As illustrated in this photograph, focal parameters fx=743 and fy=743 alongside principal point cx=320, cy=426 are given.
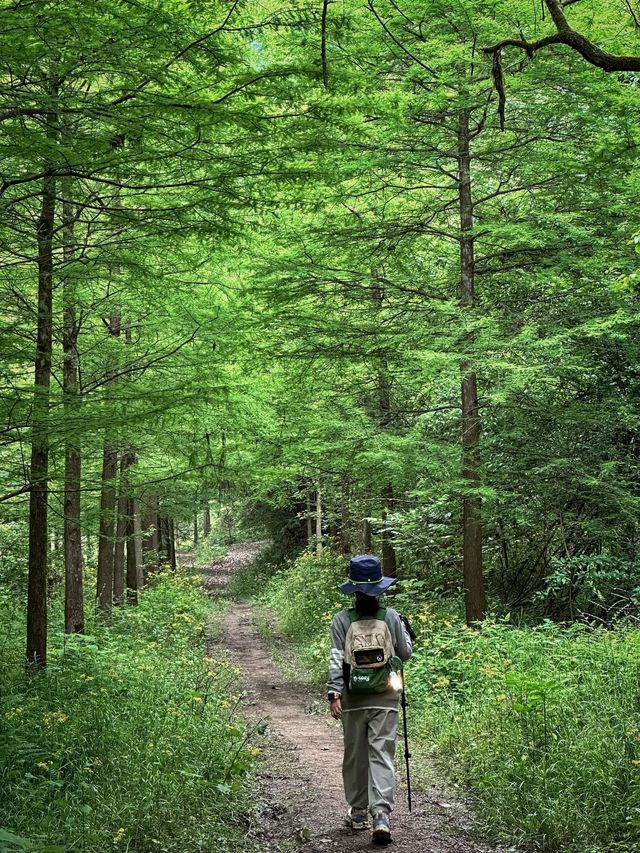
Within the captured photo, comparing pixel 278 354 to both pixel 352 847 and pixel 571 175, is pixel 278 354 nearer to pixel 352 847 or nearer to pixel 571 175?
pixel 571 175

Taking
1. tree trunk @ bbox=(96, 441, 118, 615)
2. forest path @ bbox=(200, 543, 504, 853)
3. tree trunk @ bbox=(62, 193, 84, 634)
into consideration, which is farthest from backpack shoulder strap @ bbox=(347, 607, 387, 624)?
tree trunk @ bbox=(96, 441, 118, 615)

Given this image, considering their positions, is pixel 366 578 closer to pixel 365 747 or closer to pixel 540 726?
pixel 365 747

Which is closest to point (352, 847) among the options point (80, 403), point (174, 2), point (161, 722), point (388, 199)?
point (161, 722)

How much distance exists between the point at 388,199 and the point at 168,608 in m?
11.6

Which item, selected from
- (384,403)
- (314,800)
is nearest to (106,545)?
(384,403)

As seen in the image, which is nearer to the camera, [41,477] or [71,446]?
[41,477]

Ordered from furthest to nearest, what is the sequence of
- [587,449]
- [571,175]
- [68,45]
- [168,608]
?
1. [168,608]
2. [587,449]
3. [571,175]
4. [68,45]

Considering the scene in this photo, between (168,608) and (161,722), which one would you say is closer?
(161,722)

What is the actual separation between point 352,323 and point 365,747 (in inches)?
299

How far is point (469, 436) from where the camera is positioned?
11.2 m

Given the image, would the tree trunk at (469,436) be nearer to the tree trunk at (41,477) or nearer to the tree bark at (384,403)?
the tree bark at (384,403)

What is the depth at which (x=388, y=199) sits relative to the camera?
39.3 feet

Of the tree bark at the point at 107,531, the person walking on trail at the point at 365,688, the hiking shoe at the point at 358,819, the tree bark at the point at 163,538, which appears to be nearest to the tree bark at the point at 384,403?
the tree bark at the point at 107,531

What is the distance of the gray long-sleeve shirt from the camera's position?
5.77 m
